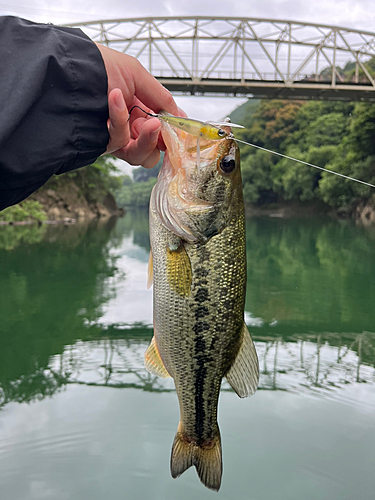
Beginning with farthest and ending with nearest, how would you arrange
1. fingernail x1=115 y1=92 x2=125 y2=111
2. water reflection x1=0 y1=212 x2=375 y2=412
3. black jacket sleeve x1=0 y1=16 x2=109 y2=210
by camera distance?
water reflection x1=0 y1=212 x2=375 y2=412
fingernail x1=115 y1=92 x2=125 y2=111
black jacket sleeve x1=0 y1=16 x2=109 y2=210

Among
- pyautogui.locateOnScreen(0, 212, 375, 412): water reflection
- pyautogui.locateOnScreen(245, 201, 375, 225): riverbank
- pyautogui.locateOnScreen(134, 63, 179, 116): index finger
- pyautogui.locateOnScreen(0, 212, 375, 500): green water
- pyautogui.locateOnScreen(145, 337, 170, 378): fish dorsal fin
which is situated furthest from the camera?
pyautogui.locateOnScreen(245, 201, 375, 225): riverbank

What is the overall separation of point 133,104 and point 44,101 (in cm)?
51

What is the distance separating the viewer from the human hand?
1696 millimetres

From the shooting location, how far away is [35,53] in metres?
1.47

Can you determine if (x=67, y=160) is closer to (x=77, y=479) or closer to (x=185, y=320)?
(x=185, y=320)

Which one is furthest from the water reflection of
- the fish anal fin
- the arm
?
the arm

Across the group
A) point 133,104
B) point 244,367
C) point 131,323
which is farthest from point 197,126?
point 131,323

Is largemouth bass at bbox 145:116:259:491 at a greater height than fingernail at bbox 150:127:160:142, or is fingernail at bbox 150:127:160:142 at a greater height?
fingernail at bbox 150:127:160:142

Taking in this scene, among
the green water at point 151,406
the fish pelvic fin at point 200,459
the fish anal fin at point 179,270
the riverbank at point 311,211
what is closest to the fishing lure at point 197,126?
the fish anal fin at point 179,270

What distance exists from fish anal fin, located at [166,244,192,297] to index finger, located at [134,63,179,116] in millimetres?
628

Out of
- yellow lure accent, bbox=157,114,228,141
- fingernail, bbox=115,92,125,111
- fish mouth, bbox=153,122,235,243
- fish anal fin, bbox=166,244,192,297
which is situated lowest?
fish anal fin, bbox=166,244,192,297

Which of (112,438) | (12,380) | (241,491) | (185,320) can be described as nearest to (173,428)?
(112,438)

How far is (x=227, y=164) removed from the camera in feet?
6.28

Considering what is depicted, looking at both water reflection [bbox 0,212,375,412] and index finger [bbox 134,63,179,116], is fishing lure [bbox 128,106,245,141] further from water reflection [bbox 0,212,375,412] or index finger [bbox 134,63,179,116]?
water reflection [bbox 0,212,375,412]
